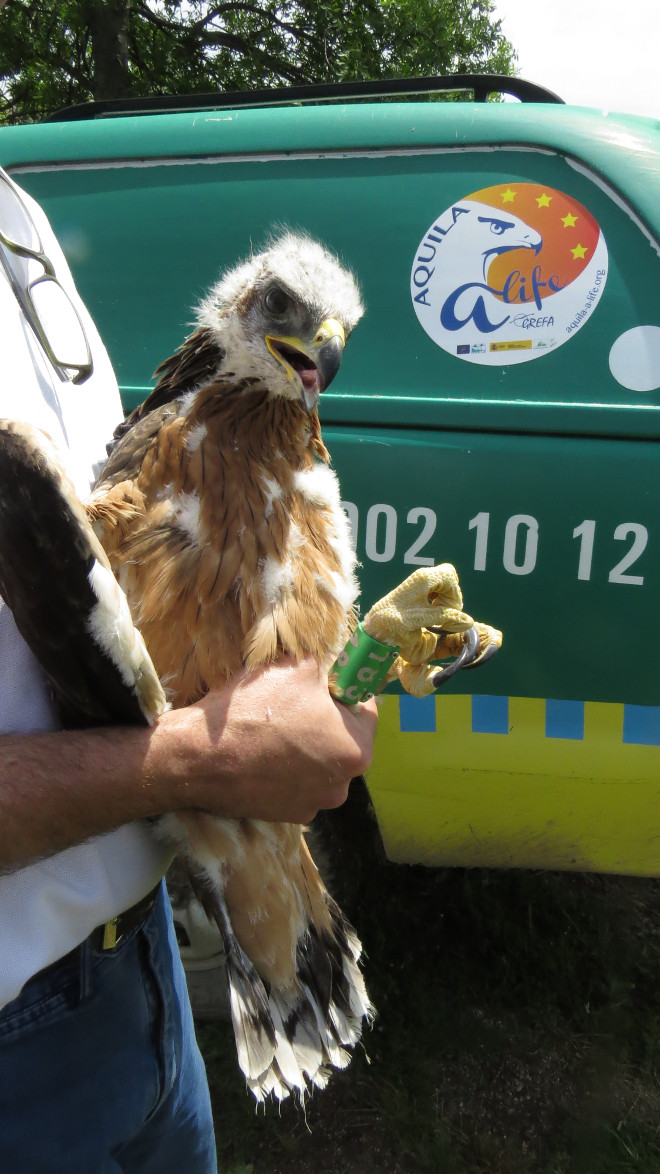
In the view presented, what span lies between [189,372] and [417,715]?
1.04 meters

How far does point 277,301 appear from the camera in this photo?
1.63 meters

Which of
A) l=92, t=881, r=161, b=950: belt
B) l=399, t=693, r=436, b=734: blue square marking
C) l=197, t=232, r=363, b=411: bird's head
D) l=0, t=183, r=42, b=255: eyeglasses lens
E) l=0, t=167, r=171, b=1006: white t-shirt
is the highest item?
l=0, t=183, r=42, b=255: eyeglasses lens

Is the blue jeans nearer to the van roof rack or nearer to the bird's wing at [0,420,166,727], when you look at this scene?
the bird's wing at [0,420,166,727]

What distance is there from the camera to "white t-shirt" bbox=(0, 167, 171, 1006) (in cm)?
107

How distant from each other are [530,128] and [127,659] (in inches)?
67.6

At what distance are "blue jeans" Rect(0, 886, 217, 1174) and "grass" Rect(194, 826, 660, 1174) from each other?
884 millimetres

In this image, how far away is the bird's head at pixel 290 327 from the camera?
1579 millimetres

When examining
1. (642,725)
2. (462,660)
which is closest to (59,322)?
(462,660)

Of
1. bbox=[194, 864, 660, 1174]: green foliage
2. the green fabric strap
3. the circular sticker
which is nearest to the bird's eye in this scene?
the circular sticker

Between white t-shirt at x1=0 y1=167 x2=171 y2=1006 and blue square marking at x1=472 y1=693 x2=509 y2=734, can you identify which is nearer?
white t-shirt at x1=0 y1=167 x2=171 y2=1006

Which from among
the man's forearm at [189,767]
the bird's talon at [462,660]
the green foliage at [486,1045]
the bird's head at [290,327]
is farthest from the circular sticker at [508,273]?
the green foliage at [486,1045]

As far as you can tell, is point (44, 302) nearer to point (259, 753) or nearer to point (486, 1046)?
point (259, 753)

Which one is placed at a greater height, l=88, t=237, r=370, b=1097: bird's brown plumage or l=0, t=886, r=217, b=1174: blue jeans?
l=88, t=237, r=370, b=1097: bird's brown plumage

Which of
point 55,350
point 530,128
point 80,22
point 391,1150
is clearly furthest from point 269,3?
point 391,1150
